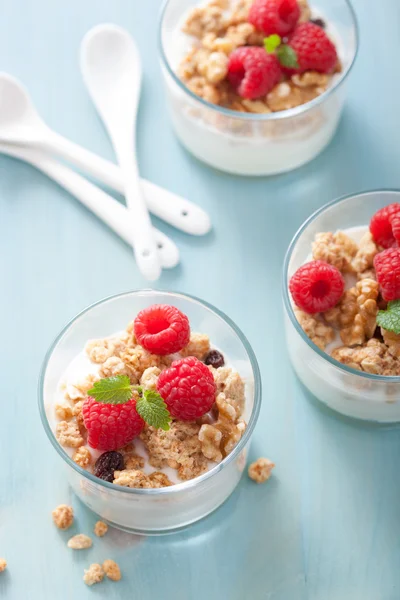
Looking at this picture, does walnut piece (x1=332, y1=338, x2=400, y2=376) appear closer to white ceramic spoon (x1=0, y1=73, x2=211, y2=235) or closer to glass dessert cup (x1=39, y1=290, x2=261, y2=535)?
glass dessert cup (x1=39, y1=290, x2=261, y2=535)

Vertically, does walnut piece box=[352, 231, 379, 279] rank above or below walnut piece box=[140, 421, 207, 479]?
above

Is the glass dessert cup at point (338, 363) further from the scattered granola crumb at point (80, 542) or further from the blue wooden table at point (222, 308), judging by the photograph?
the scattered granola crumb at point (80, 542)

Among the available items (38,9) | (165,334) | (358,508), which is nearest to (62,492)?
(165,334)

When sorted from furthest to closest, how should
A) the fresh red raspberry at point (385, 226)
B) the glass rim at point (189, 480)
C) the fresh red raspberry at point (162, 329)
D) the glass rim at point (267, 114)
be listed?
the glass rim at point (267, 114) → the fresh red raspberry at point (385, 226) → the fresh red raspberry at point (162, 329) → the glass rim at point (189, 480)

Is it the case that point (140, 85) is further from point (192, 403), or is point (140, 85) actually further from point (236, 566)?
point (236, 566)

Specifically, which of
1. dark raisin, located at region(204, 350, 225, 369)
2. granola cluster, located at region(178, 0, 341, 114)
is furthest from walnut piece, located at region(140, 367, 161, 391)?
granola cluster, located at region(178, 0, 341, 114)

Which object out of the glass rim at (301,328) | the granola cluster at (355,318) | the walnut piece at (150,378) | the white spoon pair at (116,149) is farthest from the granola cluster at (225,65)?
the walnut piece at (150,378)
